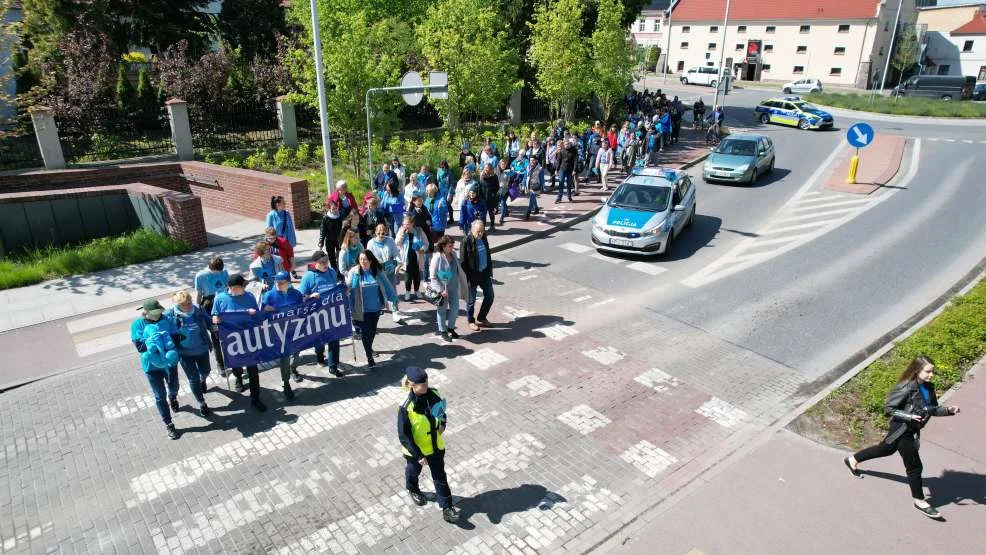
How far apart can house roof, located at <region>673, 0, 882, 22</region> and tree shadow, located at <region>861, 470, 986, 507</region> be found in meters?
68.0

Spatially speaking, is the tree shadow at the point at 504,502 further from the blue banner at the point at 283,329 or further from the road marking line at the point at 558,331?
the road marking line at the point at 558,331

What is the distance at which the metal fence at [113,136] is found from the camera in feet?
58.8

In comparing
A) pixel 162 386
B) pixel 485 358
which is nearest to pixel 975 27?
pixel 485 358

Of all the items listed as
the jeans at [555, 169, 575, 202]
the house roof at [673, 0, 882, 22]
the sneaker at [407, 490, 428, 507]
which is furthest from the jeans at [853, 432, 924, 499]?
the house roof at [673, 0, 882, 22]

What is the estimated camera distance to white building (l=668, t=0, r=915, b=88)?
61.6 meters

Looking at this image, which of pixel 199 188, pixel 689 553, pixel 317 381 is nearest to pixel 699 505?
pixel 689 553

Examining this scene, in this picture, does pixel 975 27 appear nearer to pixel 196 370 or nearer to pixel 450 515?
pixel 450 515

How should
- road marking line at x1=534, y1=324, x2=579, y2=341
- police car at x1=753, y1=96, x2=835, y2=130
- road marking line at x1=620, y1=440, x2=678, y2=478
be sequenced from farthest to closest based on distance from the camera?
police car at x1=753, y1=96, x2=835, y2=130, road marking line at x1=534, y1=324, x2=579, y2=341, road marking line at x1=620, y1=440, x2=678, y2=478

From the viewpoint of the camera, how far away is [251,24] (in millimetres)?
30703

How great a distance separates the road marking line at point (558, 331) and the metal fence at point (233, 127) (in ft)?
48.3

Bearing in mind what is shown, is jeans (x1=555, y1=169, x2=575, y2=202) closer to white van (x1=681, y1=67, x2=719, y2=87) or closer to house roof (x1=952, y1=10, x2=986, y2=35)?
white van (x1=681, y1=67, x2=719, y2=87)

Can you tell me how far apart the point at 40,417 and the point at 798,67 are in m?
74.2

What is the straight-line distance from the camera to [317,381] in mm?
8938

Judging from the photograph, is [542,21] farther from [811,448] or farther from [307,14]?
[811,448]
